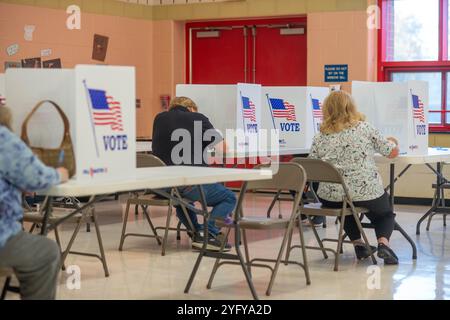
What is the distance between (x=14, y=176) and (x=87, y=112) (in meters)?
0.51

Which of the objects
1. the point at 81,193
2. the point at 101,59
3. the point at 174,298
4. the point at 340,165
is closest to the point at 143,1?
the point at 101,59

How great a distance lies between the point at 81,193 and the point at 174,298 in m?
1.15

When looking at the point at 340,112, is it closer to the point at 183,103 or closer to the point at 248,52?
the point at 183,103

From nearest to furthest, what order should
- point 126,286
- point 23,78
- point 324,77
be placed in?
1. point 23,78
2. point 126,286
3. point 324,77

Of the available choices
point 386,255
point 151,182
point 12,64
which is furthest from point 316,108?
point 151,182

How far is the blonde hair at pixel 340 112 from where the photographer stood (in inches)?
202

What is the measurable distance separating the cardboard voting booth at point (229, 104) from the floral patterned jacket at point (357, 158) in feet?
4.75

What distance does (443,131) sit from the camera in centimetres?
802

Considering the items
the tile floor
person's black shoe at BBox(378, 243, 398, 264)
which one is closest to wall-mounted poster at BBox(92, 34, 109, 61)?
the tile floor

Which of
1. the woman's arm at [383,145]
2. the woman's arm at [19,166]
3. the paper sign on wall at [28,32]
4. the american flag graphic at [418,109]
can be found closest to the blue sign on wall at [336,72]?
the american flag graphic at [418,109]

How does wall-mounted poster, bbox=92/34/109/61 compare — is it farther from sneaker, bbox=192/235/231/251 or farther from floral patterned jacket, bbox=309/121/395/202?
floral patterned jacket, bbox=309/121/395/202

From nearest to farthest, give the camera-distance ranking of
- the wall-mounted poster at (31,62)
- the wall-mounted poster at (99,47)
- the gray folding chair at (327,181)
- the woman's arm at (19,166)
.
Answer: the woman's arm at (19,166), the gray folding chair at (327,181), the wall-mounted poster at (31,62), the wall-mounted poster at (99,47)

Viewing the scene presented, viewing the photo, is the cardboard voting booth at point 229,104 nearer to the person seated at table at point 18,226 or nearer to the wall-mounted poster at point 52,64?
the wall-mounted poster at point 52,64
